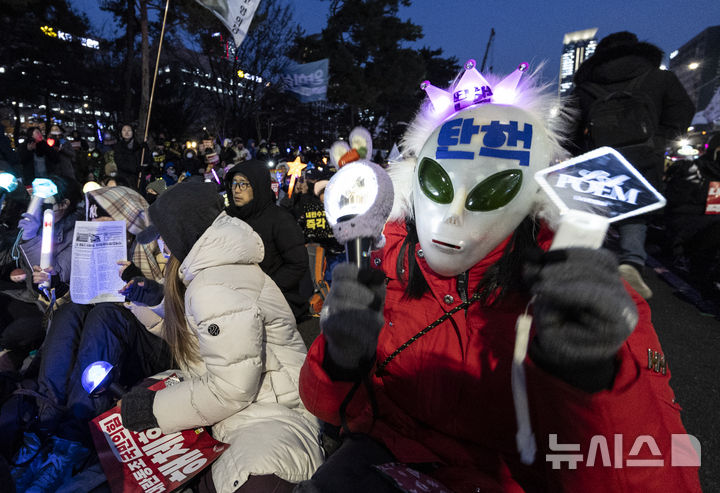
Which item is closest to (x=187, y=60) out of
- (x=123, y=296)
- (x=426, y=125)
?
(x=123, y=296)

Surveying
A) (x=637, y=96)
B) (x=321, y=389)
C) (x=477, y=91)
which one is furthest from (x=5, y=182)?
(x=637, y=96)

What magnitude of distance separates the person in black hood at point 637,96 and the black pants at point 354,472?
2594 millimetres

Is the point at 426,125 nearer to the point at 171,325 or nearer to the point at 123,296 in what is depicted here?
the point at 171,325

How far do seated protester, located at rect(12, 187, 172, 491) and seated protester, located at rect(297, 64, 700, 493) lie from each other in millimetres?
1648

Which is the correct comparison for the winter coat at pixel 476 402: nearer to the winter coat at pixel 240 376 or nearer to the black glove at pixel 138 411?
the winter coat at pixel 240 376

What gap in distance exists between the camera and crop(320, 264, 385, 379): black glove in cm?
100

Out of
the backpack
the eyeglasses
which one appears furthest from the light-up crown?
the eyeglasses

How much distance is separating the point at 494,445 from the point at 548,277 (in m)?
0.77

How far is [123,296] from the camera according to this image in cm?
267

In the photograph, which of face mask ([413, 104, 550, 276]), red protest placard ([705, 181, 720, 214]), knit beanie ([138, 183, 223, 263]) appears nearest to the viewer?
face mask ([413, 104, 550, 276])

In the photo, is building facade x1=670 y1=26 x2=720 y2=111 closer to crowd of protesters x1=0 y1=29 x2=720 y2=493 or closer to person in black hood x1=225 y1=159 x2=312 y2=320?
person in black hood x1=225 y1=159 x2=312 y2=320

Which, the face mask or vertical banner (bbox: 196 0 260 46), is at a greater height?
vertical banner (bbox: 196 0 260 46)

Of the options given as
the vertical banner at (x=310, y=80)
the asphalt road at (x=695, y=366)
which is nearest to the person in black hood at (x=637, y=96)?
the asphalt road at (x=695, y=366)

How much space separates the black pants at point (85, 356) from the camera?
2297mm
